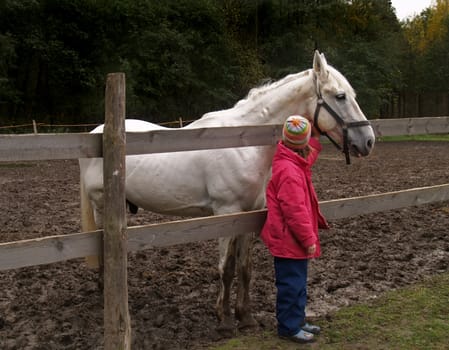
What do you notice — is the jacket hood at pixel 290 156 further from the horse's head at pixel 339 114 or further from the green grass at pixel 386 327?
the green grass at pixel 386 327

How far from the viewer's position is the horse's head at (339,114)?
3793 millimetres

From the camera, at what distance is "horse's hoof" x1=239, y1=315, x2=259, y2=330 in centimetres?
387

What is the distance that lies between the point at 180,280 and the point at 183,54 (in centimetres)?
2584

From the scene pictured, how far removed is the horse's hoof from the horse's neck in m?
1.50

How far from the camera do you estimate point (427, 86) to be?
120ft

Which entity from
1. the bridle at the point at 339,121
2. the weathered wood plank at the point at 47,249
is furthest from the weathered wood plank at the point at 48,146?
the bridle at the point at 339,121

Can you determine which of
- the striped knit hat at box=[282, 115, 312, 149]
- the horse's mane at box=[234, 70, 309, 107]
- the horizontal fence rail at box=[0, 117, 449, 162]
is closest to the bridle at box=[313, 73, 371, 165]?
the horse's mane at box=[234, 70, 309, 107]

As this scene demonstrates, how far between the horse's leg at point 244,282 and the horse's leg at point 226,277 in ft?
0.23

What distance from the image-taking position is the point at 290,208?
3264 millimetres

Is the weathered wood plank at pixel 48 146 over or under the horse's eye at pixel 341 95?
under

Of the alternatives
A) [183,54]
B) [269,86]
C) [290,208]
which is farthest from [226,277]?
[183,54]

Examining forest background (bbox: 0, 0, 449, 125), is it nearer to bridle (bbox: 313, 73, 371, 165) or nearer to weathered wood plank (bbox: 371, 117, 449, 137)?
weathered wood plank (bbox: 371, 117, 449, 137)

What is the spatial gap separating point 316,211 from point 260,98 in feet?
3.66

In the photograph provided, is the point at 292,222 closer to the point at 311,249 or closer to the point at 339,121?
the point at 311,249
